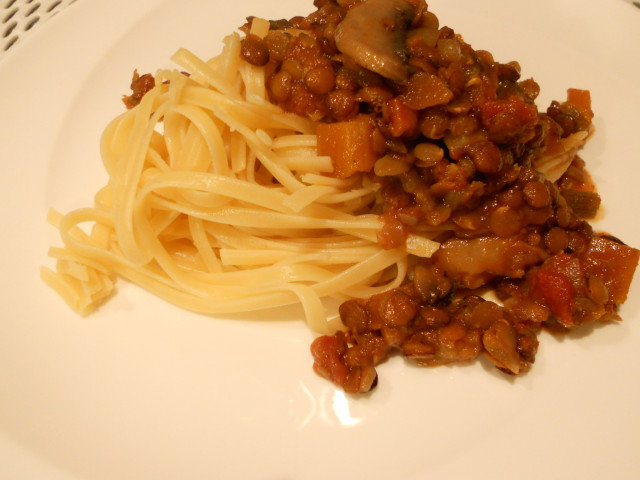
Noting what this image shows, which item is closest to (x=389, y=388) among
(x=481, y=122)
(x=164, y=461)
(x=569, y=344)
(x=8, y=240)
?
(x=569, y=344)

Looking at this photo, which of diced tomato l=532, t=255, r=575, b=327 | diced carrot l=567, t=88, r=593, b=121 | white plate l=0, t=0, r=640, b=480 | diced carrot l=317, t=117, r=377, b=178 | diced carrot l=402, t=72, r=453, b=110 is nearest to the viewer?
white plate l=0, t=0, r=640, b=480

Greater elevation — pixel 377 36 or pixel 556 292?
pixel 377 36

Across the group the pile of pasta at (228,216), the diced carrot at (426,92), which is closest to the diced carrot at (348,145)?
the pile of pasta at (228,216)

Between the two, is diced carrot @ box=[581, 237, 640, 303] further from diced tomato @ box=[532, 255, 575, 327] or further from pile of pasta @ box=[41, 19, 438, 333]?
pile of pasta @ box=[41, 19, 438, 333]

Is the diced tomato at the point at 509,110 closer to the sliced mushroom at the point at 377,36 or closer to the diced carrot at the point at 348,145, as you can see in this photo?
the sliced mushroom at the point at 377,36

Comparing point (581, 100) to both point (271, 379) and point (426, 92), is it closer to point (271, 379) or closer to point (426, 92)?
point (426, 92)

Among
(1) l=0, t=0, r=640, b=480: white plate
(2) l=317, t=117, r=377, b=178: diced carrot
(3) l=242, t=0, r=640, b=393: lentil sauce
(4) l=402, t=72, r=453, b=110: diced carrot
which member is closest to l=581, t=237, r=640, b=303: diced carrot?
(3) l=242, t=0, r=640, b=393: lentil sauce

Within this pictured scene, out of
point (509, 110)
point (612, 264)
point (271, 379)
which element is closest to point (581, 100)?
point (509, 110)
